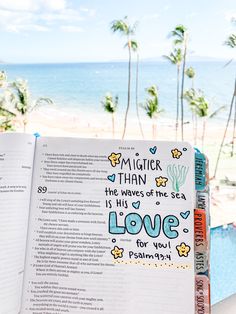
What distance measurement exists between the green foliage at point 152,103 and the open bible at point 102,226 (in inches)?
226

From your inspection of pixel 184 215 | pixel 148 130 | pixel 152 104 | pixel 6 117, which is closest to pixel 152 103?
pixel 152 104

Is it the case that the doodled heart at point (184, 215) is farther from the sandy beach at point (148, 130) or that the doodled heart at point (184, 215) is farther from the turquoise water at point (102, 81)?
the sandy beach at point (148, 130)

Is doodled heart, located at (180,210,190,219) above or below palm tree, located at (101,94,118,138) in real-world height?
below

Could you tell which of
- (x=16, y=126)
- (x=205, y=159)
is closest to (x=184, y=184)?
(x=205, y=159)

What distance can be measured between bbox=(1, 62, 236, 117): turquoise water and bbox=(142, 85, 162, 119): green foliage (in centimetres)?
15

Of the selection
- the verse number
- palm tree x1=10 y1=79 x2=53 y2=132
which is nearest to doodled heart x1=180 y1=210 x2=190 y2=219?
the verse number

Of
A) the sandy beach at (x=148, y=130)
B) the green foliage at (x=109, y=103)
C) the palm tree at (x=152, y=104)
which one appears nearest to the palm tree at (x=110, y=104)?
the green foliage at (x=109, y=103)

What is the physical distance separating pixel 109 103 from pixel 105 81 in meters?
0.35

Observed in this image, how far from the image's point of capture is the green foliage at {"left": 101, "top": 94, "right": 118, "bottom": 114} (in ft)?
22.5

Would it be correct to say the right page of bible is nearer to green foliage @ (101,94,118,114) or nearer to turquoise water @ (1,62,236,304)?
turquoise water @ (1,62,236,304)

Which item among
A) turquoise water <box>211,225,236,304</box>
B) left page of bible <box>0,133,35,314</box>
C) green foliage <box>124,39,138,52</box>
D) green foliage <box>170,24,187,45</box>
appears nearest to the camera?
left page of bible <box>0,133,35,314</box>

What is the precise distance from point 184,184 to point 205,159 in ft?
0.25

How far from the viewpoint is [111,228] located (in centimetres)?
90

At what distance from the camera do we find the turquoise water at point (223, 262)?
338cm
